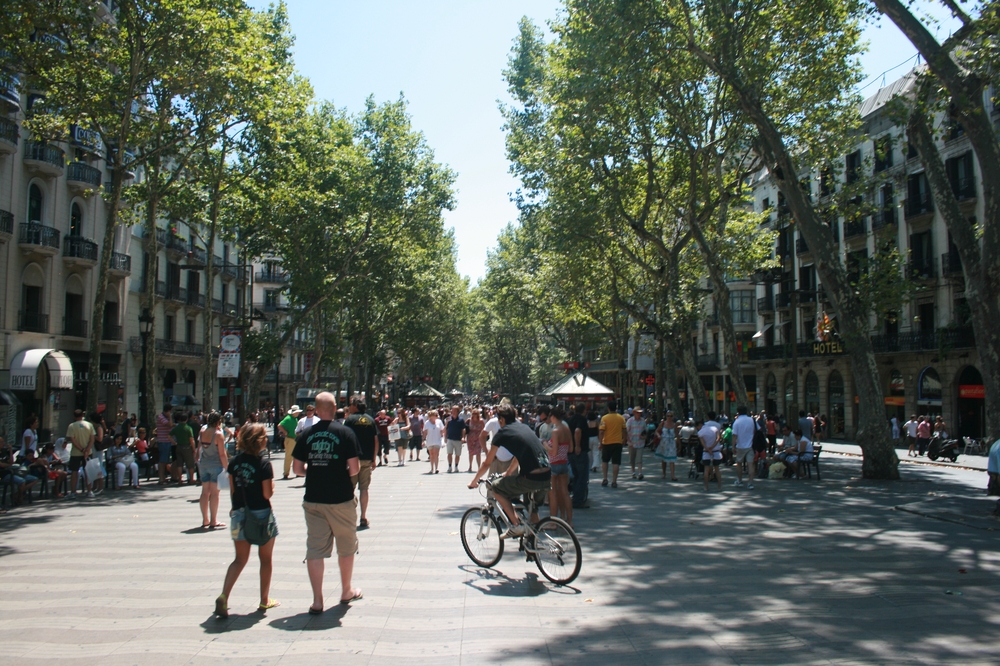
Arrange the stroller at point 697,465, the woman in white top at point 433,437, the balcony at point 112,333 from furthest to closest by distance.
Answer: the balcony at point 112,333, the woman in white top at point 433,437, the stroller at point 697,465

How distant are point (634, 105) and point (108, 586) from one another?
19455mm

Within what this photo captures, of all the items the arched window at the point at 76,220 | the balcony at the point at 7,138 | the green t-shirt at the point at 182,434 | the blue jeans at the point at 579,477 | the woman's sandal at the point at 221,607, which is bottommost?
the woman's sandal at the point at 221,607

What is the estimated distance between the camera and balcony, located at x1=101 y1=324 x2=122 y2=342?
32375 millimetres

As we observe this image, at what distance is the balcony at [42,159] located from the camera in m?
26.0

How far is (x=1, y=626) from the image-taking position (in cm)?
605

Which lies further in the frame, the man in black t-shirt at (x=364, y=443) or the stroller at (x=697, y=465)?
the stroller at (x=697, y=465)

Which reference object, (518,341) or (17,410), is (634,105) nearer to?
(17,410)

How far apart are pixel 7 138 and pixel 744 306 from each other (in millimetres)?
40231

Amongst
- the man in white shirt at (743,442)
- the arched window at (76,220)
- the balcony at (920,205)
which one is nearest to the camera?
the man in white shirt at (743,442)

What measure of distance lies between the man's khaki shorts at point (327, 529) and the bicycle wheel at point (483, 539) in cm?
202

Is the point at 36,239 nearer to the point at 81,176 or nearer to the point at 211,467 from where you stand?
the point at 81,176

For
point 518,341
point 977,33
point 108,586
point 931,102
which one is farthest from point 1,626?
point 518,341

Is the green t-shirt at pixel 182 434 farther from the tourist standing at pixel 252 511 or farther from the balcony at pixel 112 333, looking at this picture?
the balcony at pixel 112 333

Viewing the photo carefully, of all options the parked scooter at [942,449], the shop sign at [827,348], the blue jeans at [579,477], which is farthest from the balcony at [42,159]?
the shop sign at [827,348]
